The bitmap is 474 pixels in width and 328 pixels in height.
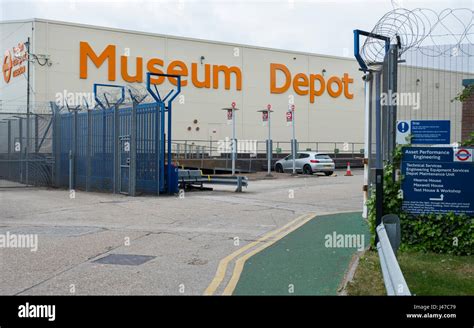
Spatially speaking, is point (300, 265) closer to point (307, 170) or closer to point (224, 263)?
point (224, 263)

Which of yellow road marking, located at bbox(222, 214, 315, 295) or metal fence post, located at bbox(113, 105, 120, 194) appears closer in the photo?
yellow road marking, located at bbox(222, 214, 315, 295)

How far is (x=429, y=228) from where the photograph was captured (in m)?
8.27

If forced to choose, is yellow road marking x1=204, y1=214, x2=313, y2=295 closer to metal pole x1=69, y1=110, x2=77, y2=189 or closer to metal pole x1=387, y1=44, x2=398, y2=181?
metal pole x1=387, y1=44, x2=398, y2=181

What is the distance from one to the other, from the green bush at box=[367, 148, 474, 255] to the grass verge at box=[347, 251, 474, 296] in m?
0.14

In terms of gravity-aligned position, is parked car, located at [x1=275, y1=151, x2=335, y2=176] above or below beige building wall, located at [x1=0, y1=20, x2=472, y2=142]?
below

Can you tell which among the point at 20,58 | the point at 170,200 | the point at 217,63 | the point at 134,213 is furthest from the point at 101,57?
the point at 134,213

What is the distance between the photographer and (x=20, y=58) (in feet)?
110

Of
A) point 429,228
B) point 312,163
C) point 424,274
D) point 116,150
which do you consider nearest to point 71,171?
point 116,150

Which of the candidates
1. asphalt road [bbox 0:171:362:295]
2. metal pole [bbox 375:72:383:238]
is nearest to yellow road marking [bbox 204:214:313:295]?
asphalt road [bbox 0:171:362:295]

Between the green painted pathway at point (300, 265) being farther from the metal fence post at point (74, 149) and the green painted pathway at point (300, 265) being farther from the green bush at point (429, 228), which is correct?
the metal fence post at point (74, 149)

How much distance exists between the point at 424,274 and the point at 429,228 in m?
1.41

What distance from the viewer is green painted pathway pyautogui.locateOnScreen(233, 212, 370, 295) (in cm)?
658

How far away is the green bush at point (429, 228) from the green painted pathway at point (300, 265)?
0.93 meters
